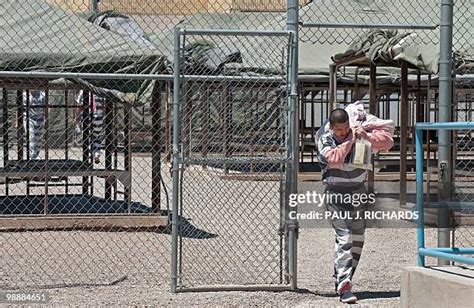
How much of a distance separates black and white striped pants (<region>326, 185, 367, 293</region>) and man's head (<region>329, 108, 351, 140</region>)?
1.51 ft

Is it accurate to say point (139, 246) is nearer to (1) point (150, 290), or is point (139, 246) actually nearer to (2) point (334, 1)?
(1) point (150, 290)

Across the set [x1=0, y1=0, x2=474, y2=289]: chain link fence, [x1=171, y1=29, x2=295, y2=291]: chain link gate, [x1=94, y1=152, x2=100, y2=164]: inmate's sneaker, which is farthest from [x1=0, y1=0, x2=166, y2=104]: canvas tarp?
[x1=94, y1=152, x2=100, y2=164]: inmate's sneaker

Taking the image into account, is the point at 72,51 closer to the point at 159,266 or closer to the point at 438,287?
the point at 159,266

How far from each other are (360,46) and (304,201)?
3.70 meters

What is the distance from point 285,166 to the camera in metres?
7.80

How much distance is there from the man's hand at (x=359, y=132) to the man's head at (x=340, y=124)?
52mm

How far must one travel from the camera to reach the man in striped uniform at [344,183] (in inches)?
295

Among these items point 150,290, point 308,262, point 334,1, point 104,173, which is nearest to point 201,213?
point 104,173

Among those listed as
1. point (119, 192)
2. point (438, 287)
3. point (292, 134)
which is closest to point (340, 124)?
point (292, 134)

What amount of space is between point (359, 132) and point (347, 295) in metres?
1.32

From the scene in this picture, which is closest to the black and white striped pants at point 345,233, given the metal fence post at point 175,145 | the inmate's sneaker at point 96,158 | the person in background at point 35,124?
the metal fence post at point 175,145

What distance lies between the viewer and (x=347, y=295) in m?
7.45

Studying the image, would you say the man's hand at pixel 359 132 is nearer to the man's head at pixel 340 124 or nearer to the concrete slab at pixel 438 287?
the man's head at pixel 340 124

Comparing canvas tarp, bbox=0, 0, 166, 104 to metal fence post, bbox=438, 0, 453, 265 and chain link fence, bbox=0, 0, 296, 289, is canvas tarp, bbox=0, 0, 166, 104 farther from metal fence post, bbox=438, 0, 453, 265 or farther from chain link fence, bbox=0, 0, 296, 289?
metal fence post, bbox=438, 0, 453, 265
